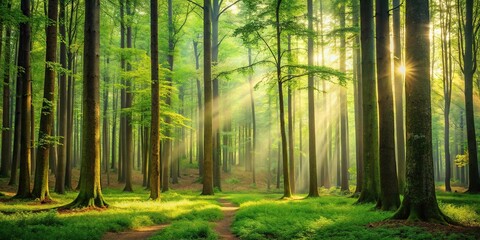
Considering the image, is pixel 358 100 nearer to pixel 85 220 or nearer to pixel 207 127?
pixel 207 127

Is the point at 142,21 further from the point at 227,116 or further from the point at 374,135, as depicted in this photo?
the point at 374,135

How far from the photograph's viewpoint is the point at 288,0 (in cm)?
1622

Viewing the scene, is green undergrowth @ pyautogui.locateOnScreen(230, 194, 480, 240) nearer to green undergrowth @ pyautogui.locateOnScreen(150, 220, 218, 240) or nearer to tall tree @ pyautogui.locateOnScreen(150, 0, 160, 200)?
green undergrowth @ pyautogui.locateOnScreen(150, 220, 218, 240)

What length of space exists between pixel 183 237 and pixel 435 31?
82.9 feet

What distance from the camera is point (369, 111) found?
41.5ft

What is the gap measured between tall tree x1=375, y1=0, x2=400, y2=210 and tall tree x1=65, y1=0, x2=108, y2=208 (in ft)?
31.5

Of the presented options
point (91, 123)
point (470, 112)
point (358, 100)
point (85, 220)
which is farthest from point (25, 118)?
point (470, 112)

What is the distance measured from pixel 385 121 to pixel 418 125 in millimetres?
3178

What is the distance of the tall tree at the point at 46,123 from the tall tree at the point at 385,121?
12.4 m

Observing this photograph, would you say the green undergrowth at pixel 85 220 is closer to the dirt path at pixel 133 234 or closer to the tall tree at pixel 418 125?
the dirt path at pixel 133 234

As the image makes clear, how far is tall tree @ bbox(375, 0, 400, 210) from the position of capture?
1059cm

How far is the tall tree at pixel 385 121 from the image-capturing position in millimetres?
10586

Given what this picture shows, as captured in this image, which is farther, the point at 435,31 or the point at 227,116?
the point at 227,116

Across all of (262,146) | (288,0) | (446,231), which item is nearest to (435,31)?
(288,0)
